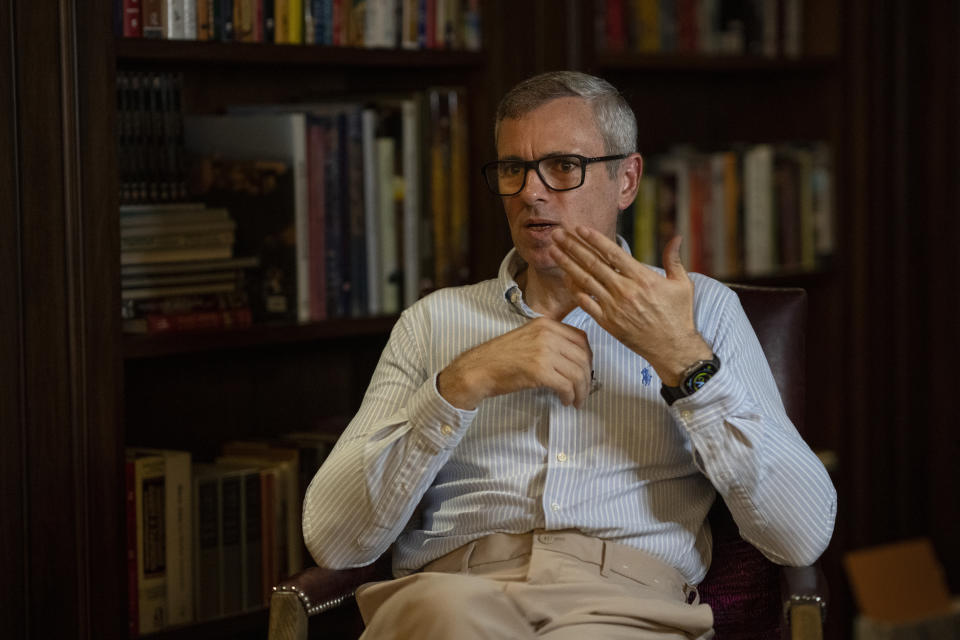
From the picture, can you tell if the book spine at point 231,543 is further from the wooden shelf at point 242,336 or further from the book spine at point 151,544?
the wooden shelf at point 242,336

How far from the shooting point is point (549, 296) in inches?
73.5

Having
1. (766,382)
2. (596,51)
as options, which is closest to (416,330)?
(766,382)

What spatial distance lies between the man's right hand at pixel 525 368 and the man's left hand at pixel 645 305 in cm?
6

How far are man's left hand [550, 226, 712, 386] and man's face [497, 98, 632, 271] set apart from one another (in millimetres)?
140

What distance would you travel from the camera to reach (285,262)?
7.41ft

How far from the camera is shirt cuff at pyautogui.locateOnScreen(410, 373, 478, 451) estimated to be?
1.63 meters

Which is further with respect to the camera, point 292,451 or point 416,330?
point 292,451

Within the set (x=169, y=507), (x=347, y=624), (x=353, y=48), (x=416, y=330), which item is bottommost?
(x=347, y=624)

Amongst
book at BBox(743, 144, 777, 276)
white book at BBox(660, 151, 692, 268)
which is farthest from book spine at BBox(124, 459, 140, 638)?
book at BBox(743, 144, 777, 276)

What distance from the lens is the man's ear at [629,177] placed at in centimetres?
187

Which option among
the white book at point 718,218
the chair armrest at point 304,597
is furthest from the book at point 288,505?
the white book at point 718,218

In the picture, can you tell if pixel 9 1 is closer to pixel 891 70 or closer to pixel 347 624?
pixel 347 624

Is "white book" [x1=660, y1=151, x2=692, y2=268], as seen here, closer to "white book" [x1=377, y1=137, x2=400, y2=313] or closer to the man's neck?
"white book" [x1=377, y1=137, x2=400, y2=313]

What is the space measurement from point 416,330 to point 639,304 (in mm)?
417
